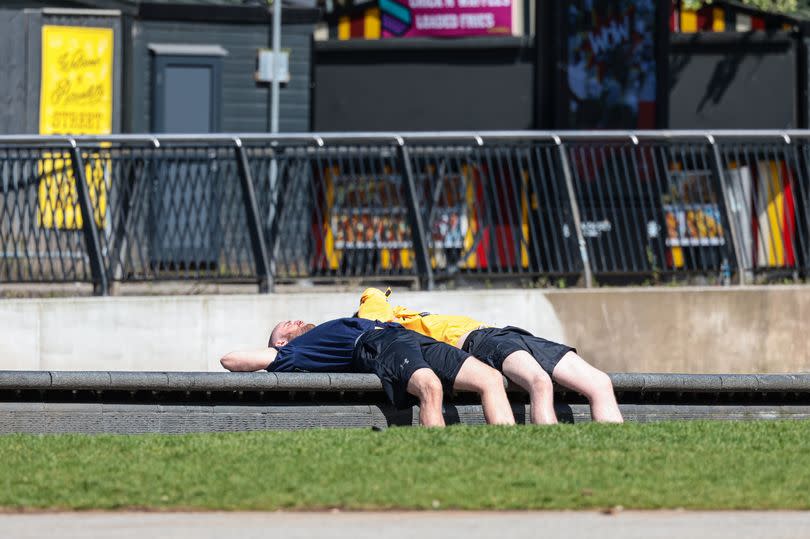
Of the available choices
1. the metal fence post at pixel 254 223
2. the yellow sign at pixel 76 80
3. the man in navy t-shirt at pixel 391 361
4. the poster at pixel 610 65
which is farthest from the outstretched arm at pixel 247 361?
the poster at pixel 610 65

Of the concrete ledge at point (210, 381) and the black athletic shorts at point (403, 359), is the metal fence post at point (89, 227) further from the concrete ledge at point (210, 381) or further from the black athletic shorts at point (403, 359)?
the black athletic shorts at point (403, 359)

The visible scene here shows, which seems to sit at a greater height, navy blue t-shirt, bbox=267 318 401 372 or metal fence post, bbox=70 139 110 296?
metal fence post, bbox=70 139 110 296

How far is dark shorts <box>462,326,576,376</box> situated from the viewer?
8.38m

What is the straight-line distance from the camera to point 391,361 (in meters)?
8.31

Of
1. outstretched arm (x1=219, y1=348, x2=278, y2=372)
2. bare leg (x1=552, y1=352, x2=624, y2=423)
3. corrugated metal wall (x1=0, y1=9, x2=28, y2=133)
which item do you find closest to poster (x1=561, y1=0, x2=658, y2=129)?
corrugated metal wall (x1=0, y1=9, x2=28, y2=133)

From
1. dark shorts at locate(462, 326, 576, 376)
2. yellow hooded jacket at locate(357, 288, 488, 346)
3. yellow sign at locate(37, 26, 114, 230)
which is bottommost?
dark shorts at locate(462, 326, 576, 376)

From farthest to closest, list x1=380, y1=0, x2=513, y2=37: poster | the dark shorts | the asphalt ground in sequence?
x1=380, y1=0, x2=513, y2=37: poster
the dark shorts
the asphalt ground

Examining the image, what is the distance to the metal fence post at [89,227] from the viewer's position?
11.6m

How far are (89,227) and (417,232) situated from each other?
239 centimetres

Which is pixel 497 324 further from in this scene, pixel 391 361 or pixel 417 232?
pixel 391 361

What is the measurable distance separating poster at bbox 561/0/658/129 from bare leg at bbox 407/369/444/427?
48.5 feet

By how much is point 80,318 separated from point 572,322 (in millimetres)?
3473

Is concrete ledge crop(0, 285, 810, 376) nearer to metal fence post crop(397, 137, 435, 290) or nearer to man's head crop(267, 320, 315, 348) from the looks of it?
metal fence post crop(397, 137, 435, 290)

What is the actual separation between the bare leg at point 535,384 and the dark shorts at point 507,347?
0.26 ft
